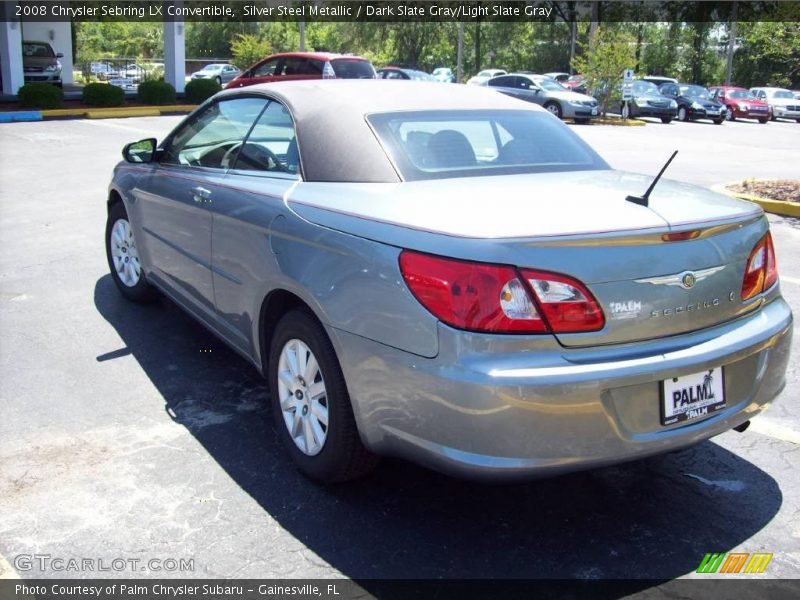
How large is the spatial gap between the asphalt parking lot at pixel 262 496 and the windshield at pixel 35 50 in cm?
2729

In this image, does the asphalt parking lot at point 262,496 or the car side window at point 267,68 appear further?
the car side window at point 267,68

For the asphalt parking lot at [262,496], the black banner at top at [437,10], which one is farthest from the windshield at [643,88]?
the asphalt parking lot at [262,496]

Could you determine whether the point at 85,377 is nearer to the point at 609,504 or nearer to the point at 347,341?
the point at 347,341

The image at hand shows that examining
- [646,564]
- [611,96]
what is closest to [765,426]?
[646,564]

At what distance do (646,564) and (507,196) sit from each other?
4.79ft

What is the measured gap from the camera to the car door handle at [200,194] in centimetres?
436

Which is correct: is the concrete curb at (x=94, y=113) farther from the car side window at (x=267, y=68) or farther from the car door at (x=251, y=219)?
the car door at (x=251, y=219)

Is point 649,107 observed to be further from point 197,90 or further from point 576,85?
point 197,90

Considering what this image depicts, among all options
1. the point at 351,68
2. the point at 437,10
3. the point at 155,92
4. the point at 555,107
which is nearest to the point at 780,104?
the point at 555,107

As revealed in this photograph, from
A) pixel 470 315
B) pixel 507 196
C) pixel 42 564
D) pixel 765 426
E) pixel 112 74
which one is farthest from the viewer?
pixel 112 74

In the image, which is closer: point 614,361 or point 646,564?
point 614,361

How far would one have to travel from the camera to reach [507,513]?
339 centimetres

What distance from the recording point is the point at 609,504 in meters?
3.46

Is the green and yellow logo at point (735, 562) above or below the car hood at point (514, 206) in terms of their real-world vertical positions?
below
